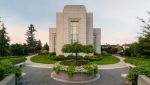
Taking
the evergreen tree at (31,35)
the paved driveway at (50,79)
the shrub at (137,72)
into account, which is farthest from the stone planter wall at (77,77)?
the evergreen tree at (31,35)

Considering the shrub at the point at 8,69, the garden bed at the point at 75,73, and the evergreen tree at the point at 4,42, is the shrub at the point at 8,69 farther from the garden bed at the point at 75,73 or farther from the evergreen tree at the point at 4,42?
the evergreen tree at the point at 4,42

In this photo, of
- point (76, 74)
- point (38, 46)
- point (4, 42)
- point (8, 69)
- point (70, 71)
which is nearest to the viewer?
point (8, 69)

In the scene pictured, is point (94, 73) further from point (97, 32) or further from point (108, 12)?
point (97, 32)

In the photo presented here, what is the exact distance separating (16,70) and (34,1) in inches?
353

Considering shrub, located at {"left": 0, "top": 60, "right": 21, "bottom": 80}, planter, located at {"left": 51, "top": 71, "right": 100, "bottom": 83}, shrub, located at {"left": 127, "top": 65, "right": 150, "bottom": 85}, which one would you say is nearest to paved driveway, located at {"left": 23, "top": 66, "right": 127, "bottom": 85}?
planter, located at {"left": 51, "top": 71, "right": 100, "bottom": 83}

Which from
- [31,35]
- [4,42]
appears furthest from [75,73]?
[31,35]

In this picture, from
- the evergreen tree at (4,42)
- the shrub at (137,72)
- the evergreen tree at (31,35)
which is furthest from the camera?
the evergreen tree at (31,35)

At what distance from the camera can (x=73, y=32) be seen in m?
42.1

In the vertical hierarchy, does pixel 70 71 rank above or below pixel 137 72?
below

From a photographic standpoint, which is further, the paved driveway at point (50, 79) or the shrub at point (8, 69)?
the paved driveway at point (50, 79)

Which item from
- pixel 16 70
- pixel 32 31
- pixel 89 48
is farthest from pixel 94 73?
pixel 32 31

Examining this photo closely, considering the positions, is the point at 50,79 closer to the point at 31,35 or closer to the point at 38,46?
the point at 38,46

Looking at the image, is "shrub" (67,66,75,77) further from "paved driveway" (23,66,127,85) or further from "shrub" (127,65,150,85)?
"shrub" (127,65,150,85)

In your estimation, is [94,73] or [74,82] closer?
[74,82]
